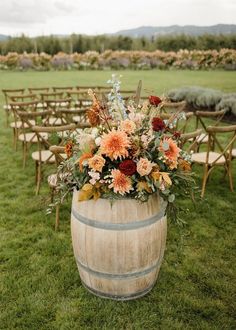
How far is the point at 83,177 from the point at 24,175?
3526 millimetres

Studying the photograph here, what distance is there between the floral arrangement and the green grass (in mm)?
524

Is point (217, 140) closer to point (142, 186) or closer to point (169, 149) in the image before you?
point (169, 149)

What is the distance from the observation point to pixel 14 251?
3.83 m

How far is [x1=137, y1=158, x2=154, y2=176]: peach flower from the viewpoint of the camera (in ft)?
8.43

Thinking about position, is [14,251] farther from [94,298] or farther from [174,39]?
[174,39]

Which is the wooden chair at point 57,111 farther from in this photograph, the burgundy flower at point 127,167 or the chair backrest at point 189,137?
the burgundy flower at point 127,167

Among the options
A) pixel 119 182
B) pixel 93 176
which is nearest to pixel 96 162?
pixel 93 176

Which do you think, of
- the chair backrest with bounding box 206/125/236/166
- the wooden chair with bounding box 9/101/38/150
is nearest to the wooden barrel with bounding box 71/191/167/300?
the chair backrest with bounding box 206/125/236/166

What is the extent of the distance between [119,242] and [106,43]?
152 feet

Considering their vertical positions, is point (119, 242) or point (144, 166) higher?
point (144, 166)

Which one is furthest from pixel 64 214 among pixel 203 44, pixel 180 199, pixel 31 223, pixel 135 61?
pixel 203 44

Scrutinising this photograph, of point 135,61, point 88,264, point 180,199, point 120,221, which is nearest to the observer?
point 120,221

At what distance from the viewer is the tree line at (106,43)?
41.8 m

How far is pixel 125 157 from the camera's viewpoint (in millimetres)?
2664
